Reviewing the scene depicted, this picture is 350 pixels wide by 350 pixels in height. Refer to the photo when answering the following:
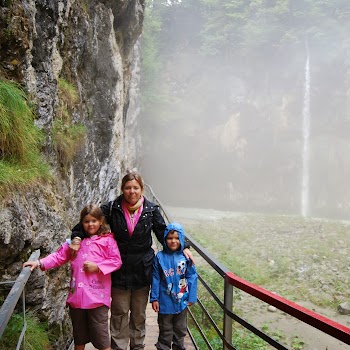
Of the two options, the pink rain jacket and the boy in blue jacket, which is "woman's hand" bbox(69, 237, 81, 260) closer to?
the pink rain jacket

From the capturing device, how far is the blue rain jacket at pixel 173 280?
2996 mm

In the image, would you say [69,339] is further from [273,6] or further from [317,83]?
[273,6]

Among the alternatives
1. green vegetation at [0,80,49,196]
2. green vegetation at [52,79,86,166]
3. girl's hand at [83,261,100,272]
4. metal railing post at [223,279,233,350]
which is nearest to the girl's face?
girl's hand at [83,261,100,272]

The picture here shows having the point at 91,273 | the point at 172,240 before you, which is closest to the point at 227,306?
the point at 172,240

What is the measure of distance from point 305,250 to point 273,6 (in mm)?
20850

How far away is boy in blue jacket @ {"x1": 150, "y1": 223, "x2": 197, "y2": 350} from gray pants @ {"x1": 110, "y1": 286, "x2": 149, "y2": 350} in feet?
0.67

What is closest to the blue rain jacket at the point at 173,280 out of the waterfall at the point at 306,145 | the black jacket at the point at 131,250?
the black jacket at the point at 131,250

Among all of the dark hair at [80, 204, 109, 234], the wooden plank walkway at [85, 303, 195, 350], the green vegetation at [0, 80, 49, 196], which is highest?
the green vegetation at [0, 80, 49, 196]

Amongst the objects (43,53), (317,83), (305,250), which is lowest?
(305,250)

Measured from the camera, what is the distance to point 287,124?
25.5 m

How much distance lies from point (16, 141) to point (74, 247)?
1.50 m

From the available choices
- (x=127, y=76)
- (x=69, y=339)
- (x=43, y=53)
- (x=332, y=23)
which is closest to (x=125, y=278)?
(x=69, y=339)

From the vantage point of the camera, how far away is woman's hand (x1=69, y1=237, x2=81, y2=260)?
2.88m

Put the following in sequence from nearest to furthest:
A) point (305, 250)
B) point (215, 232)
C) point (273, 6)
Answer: point (305, 250), point (215, 232), point (273, 6)
